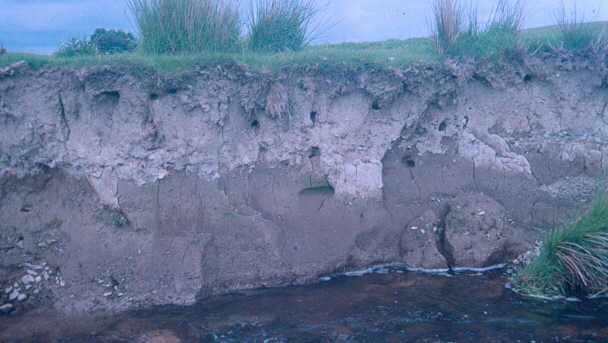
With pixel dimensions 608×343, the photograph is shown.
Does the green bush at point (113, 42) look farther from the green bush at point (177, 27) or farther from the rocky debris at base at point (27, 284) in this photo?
the rocky debris at base at point (27, 284)

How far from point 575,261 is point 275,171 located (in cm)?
382

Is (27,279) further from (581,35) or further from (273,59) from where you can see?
(581,35)

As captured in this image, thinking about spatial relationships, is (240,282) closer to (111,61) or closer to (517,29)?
(111,61)

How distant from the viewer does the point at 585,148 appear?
21.6 feet

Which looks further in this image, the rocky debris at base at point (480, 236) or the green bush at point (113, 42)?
the green bush at point (113, 42)

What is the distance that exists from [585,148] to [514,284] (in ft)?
9.50

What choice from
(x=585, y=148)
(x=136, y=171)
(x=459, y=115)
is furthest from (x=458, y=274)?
(x=136, y=171)

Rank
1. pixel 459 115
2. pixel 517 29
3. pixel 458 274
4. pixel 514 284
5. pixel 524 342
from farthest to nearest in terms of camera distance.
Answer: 1. pixel 517 29
2. pixel 459 115
3. pixel 458 274
4. pixel 514 284
5. pixel 524 342

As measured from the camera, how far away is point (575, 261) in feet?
16.0

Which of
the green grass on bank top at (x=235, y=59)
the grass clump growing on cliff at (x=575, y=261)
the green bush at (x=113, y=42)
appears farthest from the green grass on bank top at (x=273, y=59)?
the grass clump growing on cliff at (x=575, y=261)

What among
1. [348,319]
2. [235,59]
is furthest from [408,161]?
[235,59]

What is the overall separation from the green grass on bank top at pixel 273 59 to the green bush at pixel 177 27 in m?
0.38

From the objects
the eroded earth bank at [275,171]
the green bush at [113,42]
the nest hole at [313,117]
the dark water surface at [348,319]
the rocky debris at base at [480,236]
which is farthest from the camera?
the green bush at [113,42]

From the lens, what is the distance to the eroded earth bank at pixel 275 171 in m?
4.98
